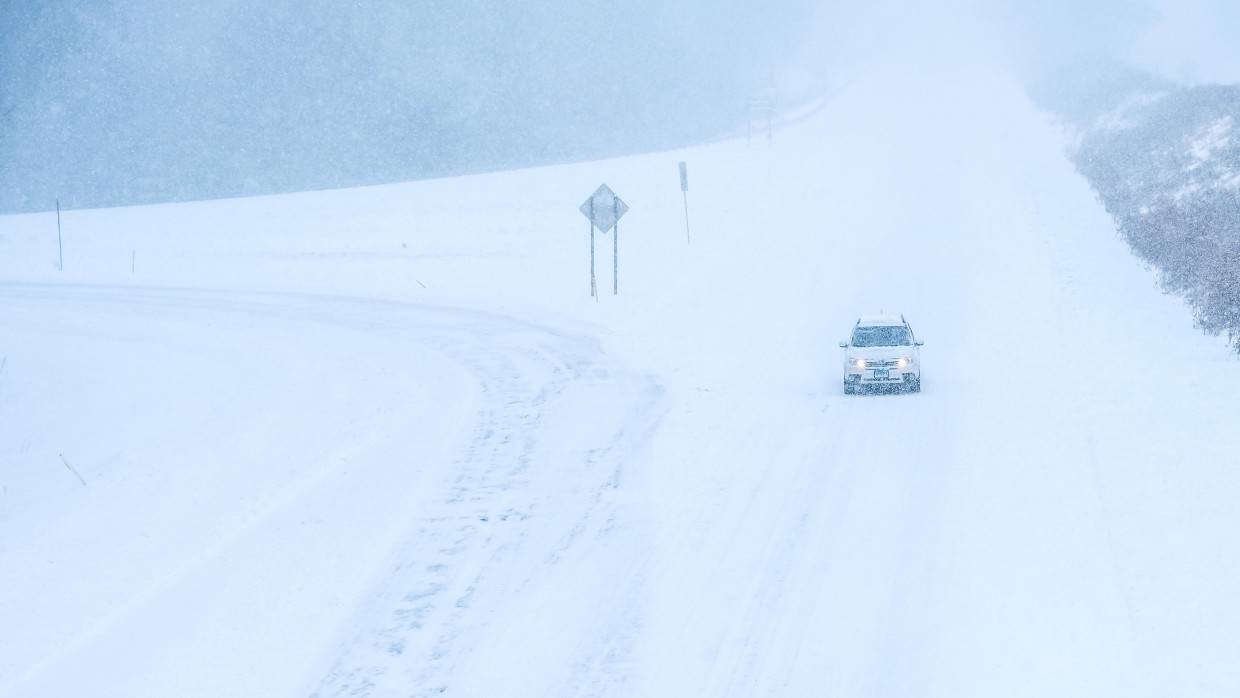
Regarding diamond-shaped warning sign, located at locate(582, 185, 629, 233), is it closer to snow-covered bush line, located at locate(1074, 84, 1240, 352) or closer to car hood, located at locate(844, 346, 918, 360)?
car hood, located at locate(844, 346, 918, 360)

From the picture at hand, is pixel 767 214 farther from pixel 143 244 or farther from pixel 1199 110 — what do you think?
pixel 143 244

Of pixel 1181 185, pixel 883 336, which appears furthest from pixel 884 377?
pixel 1181 185

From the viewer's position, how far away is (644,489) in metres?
12.7

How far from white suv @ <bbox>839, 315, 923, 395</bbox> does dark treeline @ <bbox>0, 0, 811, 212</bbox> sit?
6427 centimetres

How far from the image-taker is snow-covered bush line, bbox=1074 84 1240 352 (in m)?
20.5

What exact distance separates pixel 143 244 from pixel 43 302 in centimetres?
1430

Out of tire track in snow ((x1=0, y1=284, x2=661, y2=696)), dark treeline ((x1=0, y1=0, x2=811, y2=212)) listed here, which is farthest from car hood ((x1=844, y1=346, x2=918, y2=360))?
dark treeline ((x1=0, y1=0, x2=811, y2=212))

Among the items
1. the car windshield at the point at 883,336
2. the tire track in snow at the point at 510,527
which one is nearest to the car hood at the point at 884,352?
the car windshield at the point at 883,336

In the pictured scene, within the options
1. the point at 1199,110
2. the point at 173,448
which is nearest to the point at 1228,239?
the point at 173,448

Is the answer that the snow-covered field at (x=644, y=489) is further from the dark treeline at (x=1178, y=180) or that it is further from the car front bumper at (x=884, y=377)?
the dark treeline at (x=1178, y=180)

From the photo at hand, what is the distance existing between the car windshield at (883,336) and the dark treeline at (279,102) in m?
63.9

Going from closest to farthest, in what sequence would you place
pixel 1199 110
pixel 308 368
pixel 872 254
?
1. pixel 308 368
2. pixel 872 254
3. pixel 1199 110

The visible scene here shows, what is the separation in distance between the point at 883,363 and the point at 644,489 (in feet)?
19.2

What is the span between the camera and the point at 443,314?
2770 centimetres
